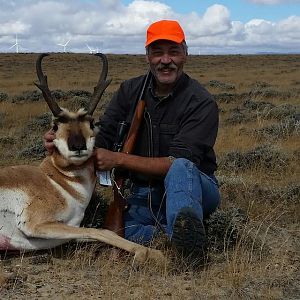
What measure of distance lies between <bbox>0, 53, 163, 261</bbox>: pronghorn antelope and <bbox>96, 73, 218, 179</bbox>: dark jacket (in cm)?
65

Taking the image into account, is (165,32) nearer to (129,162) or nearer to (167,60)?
(167,60)

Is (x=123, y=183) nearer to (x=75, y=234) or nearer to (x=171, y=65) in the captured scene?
(x=75, y=234)

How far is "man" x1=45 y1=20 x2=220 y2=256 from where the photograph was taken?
176 inches

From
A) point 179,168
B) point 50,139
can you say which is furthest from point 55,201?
point 179,168

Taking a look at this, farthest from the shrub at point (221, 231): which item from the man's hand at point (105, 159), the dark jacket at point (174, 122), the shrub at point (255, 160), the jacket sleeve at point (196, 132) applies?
the shrub at point (255, 160)

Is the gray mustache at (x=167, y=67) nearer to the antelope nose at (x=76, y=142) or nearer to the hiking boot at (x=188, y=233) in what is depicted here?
the antelope nose at (x=76, y=142)

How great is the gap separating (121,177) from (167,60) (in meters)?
1.25

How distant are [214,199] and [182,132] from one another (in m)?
0.74

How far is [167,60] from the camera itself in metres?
5.02

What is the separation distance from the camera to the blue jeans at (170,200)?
437 centimetres

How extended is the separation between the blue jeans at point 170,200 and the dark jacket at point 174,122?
0.23 m

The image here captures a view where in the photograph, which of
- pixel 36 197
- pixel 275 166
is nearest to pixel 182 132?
pixel 36 197

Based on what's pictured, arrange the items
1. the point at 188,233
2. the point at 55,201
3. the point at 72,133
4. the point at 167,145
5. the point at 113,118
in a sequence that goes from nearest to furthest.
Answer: the point at 188,233
the point at 72,133
the point at 55,201
the point at 167,145
the point at 113,118

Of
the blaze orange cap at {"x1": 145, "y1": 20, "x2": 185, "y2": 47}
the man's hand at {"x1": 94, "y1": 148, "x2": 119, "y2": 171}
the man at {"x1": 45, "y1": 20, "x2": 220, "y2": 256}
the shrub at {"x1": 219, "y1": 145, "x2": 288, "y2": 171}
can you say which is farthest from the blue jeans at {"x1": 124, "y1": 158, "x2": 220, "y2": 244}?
the shrub at {"x1": 219, "y1": 145, "x2": 288, "y2": 171}
